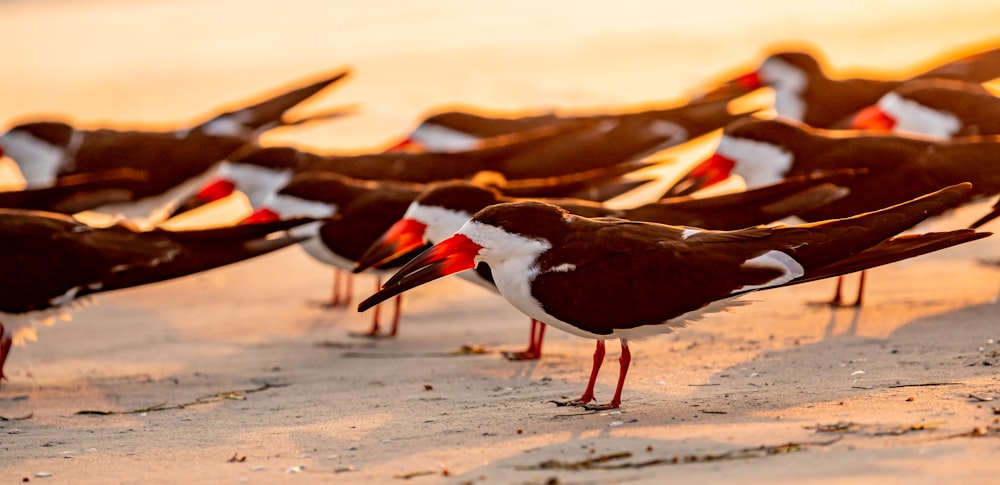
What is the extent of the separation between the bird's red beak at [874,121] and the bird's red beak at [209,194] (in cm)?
420

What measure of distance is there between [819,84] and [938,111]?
5.51ft

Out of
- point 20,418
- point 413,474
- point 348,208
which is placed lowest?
point 20,418

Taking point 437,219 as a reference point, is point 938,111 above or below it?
above

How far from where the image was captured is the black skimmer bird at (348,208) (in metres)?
7.74

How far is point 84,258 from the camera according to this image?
6.82 meters

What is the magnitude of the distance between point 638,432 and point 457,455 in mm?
621

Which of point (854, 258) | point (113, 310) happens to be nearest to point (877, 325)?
point (854, 258)

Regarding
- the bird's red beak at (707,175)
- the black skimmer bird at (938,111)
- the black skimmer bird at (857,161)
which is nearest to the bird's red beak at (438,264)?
the black skimmer bird at (857,161)

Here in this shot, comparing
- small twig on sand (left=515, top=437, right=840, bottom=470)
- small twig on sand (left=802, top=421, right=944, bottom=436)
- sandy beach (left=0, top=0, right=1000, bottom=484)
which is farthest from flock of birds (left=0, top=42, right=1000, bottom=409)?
small twig on sand (left=515, top=437, right=840, bottom=470)

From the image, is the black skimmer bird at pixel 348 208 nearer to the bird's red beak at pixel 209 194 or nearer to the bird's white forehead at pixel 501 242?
the bird's red beak at pixel 209 194

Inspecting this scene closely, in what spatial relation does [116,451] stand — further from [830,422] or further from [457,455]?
[830,422]

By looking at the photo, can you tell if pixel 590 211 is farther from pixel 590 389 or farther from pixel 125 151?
pixel 125 151

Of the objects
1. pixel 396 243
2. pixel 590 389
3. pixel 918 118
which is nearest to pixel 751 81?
pixel 918 118

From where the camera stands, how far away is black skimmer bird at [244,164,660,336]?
7.74 metres
